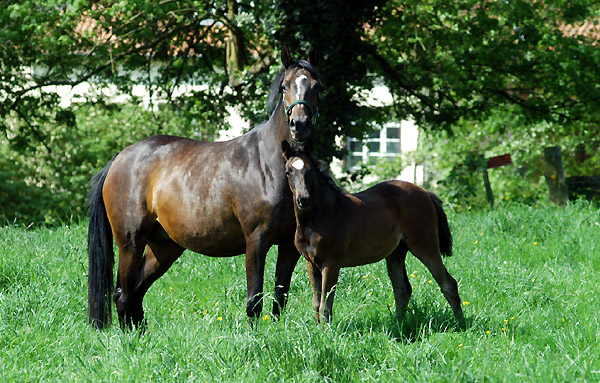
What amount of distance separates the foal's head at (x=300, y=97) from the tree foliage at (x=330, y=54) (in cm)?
627

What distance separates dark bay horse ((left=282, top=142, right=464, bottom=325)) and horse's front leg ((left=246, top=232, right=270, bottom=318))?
1.10ft

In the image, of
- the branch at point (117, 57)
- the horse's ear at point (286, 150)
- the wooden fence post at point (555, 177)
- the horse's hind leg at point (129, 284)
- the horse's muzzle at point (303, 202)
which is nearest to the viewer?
the horse's muzzle at point (303, 202)

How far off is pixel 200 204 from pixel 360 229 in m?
1.28

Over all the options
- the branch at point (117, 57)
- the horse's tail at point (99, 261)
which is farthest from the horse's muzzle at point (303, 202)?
the branch at point (117, 57)

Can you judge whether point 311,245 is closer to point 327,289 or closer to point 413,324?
point 327,289

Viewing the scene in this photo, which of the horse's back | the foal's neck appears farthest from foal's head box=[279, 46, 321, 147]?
the horse's back

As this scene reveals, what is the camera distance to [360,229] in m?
4.60

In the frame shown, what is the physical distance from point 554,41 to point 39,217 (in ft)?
35.5

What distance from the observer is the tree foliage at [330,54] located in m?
10.9

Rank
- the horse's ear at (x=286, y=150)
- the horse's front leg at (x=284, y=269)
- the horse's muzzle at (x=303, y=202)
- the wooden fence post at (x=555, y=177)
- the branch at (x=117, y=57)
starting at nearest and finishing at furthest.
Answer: the horse's muzzle at (x=303, y=202) < the horse's ear at (x=286, y=150) < the horse's front leg at (x=284, y=269) < the wooden fence post at (x=555, y=177) < the branch at (x=117, y=57)

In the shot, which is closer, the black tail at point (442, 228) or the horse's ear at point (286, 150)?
the horse's ear at point (286, 150)

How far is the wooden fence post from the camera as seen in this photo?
451 inches

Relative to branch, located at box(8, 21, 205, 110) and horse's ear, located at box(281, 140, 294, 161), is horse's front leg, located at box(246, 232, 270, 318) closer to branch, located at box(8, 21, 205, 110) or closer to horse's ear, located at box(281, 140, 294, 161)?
horse's ear, located at box(281, 140, 294, 161)

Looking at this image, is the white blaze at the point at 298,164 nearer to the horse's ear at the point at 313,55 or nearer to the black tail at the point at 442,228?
the horse's ear at the point at 313,55
